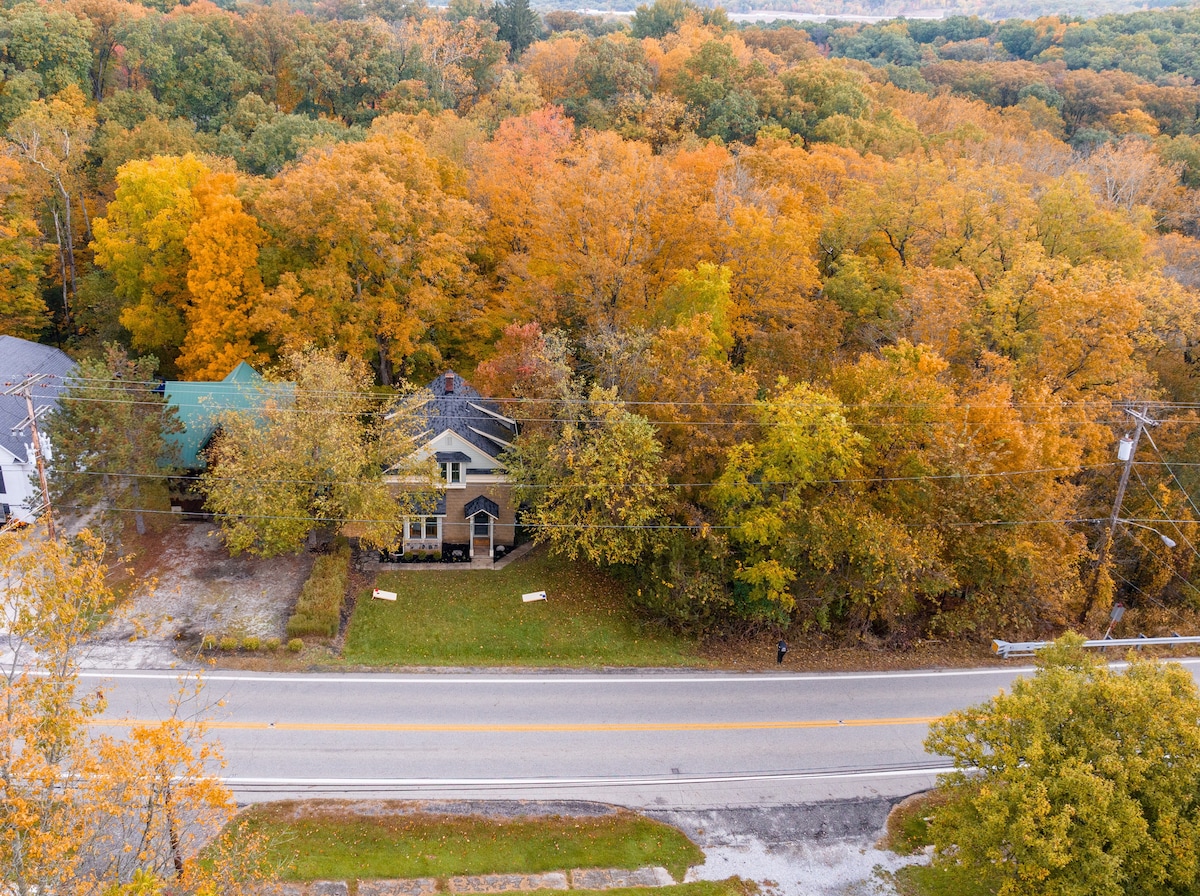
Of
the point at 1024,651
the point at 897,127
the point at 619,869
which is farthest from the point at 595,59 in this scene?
the point at 619,869

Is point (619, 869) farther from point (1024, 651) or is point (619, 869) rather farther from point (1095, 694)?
point (1024, 651)

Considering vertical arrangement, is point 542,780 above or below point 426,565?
below

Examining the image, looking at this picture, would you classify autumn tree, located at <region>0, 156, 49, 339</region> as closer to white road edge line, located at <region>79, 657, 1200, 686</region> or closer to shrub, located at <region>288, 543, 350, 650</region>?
shrub, located at <region>288, 543, 350, 650</region>

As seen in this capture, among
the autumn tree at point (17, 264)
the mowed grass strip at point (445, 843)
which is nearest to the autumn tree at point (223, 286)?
the autumn tree at point (17, 264)

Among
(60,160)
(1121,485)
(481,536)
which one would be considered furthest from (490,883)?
(60,160)

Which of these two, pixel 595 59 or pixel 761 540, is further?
pixel 595 59

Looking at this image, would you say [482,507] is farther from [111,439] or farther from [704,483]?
[111,439]

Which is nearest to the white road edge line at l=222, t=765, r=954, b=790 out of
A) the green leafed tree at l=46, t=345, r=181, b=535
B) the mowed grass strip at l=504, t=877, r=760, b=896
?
the mowed grass strip at l=504, t=877, r=760, b=896
